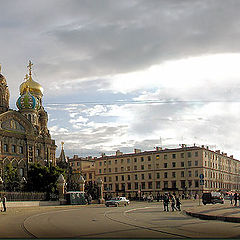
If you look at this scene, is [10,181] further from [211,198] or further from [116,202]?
[211,198]

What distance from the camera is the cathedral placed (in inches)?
2923

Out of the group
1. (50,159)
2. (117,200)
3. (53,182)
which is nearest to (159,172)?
(50,159)

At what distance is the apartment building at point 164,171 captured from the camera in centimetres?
9738

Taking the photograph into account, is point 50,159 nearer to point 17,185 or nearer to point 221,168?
point 17,185

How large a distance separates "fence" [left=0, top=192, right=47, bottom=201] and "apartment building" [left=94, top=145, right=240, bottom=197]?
41.0 m

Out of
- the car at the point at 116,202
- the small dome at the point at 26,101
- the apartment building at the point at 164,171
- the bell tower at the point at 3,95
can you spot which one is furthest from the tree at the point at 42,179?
the apartment building at the point at 164,171

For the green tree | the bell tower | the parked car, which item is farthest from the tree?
the parked car

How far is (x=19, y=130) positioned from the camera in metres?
78.1

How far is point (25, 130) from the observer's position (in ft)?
260

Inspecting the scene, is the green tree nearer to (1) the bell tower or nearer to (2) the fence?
(2) the fence

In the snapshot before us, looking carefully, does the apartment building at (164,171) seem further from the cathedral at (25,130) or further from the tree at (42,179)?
the tree at (42,179)

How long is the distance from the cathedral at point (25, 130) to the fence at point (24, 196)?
18.4m

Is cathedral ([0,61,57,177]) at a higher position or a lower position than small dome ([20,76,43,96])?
lower

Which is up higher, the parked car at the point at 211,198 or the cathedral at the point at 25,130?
the cathedral at the point at 25,130
